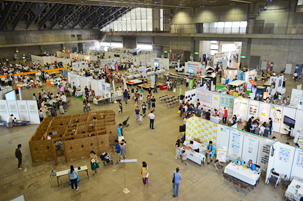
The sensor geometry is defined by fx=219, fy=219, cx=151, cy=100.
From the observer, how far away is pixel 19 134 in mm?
14234

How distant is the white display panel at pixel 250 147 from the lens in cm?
993

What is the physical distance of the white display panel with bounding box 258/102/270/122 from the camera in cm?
1412

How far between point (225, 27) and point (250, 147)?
29.2m

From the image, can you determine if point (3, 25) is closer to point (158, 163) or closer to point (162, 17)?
point (162, 17)

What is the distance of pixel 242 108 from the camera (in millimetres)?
15359

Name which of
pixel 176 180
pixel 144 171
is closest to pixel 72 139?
pixel 144 171

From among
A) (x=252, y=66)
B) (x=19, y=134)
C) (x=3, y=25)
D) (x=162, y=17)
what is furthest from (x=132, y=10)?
(x=19, y=134)

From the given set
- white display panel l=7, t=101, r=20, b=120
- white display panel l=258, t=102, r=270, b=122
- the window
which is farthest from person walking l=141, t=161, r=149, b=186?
the window

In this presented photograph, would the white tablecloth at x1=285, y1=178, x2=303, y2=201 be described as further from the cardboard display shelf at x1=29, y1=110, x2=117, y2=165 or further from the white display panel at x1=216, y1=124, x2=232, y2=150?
the cardboard display shelf at x1=29, y1=110, x2=117, y2=165

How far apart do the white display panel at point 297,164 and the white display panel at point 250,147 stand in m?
1.48

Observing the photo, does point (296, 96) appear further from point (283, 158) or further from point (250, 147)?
point (283, 158)

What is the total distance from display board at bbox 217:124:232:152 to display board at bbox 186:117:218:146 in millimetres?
222

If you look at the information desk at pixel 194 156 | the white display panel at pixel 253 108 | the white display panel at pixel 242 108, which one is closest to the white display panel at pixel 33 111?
the information desk at pixel 194 156

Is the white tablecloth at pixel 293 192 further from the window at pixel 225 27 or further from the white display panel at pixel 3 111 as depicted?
the window at pixel 225 27
